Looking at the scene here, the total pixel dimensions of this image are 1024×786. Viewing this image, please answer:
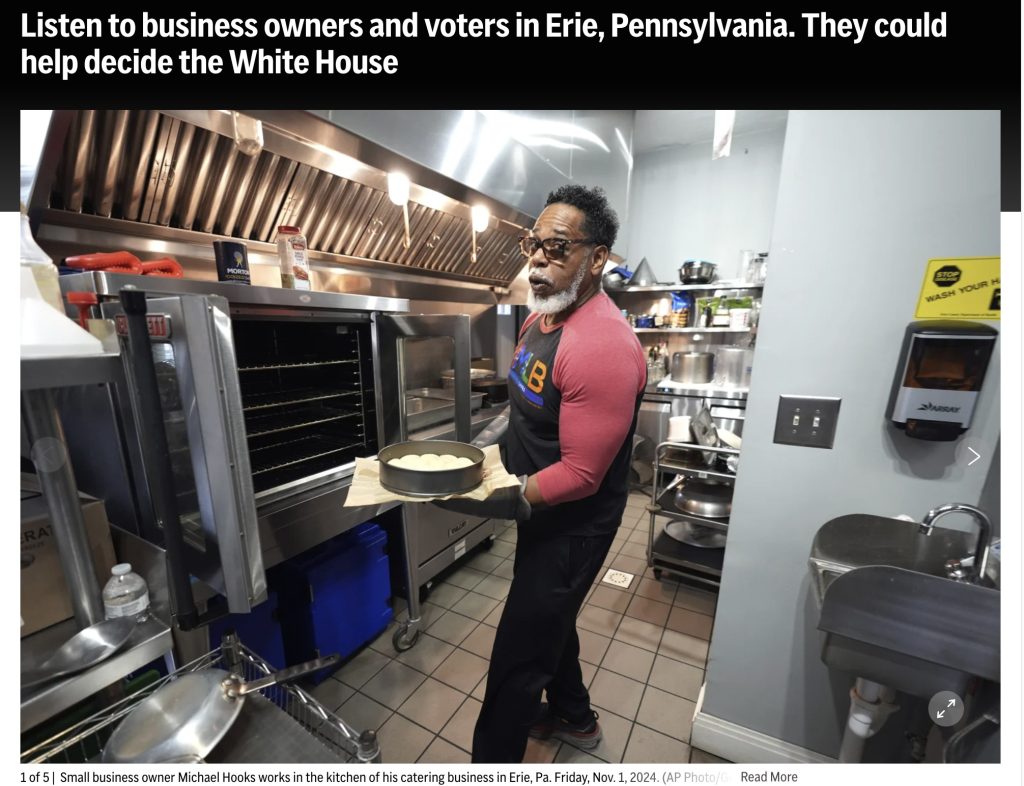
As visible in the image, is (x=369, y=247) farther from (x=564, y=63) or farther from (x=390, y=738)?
(x=390, y=738)

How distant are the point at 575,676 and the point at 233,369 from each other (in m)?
1.37

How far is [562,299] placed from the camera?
1089 mm

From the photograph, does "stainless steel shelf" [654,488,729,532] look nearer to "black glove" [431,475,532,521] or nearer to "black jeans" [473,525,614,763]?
"black jeans" [473,525,614,763]

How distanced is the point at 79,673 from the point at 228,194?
1522mm

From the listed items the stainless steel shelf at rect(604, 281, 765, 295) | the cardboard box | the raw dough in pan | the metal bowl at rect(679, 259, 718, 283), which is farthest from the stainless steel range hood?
the metal bowl at rect(679, 259, 718, 283)

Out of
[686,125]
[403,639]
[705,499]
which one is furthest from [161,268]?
[686,125]

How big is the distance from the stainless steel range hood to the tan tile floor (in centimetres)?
171

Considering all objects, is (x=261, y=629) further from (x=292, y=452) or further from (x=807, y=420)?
(x=807, y=420)

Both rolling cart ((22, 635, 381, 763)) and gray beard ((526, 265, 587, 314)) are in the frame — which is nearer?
rolling cart ((22, 635, 381, 763))

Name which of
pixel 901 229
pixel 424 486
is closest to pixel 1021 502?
pixel 901 229

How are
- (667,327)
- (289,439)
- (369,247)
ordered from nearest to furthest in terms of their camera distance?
(289,439) < (369,247) < (667,327)

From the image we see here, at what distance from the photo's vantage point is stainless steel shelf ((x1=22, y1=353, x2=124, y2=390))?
540 mm

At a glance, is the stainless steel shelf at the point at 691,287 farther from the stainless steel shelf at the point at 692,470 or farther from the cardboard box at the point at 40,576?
the cardboard box at the point at 40,576

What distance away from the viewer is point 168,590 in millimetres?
818
